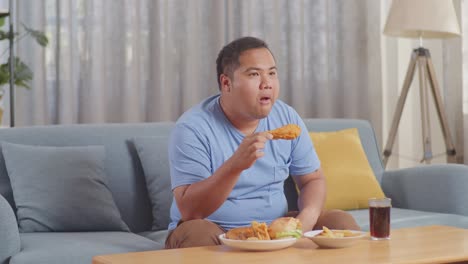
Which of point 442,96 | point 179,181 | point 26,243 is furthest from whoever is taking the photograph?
point 442,96

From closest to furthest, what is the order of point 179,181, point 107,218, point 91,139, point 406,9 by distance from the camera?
point 179,181, point 107,218, point 91,139, point 406,9

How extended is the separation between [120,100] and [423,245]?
2756 millimetres

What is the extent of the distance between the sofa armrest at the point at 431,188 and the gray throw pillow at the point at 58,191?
Answer: 3.87ft

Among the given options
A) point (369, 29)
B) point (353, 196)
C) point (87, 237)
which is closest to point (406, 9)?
point (369, 29)

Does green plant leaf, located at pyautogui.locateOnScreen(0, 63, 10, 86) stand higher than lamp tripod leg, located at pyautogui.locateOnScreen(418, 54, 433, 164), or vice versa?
green plant leaf, located at pyautogui.locateOnScreen(0, 63, 10, 86)

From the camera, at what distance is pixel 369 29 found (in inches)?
203

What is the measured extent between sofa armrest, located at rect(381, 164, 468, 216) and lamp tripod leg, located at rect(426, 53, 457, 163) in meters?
1.14

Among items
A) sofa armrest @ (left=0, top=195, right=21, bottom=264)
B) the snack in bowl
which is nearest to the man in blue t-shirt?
the snack in bowl

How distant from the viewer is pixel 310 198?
252 centimetres

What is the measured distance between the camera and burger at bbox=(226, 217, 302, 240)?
207 centimetres

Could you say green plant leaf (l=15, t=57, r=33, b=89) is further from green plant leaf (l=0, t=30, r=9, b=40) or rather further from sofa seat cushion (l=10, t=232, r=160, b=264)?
sofa seat cushion (l=10, t=232, r=160, b=264)

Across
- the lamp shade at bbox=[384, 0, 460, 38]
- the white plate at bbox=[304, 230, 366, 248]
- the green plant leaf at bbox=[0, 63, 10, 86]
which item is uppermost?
the lamp shade at bbox=[384, 0, 460, 38]

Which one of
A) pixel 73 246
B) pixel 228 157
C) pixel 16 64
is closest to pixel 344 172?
pixel 228 157

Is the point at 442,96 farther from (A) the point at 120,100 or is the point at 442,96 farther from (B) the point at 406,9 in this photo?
(A) the point at 120,100
